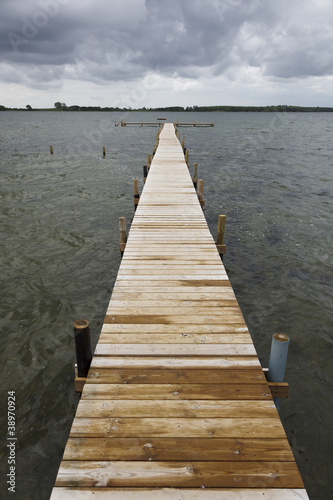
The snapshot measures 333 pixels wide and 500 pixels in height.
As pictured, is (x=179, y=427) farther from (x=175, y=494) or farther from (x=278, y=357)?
(x=278, y=357)

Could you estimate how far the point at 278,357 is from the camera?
3.85 m

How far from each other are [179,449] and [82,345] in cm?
163

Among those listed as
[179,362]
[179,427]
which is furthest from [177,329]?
[179,427]

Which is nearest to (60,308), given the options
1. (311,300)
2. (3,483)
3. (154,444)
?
(3,483)

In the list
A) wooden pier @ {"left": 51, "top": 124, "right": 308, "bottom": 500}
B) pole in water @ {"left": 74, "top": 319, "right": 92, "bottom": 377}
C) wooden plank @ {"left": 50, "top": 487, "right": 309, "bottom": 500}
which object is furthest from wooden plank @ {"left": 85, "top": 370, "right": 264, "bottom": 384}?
wooden plank @ {"left": 50, "top": 487, "right": 309, "bottom": 500}

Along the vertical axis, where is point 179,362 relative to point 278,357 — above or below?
below

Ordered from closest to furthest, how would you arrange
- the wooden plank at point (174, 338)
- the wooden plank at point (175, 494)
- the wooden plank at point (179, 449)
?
1. the wooden plank at point (175, 494)
2. the wooden plank at point (179, 449)
3. the wooden plank at point (174, 338)

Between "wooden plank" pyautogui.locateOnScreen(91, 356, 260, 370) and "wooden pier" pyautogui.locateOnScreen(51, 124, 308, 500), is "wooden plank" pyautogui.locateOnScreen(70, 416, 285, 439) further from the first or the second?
"wooden plank" pyautogui.locateOnScreen(91, 356, 260, 370)

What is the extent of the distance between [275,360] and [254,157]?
31224 millimetres

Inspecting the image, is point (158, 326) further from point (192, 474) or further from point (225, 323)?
point (192, 474)

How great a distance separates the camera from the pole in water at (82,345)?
12.3ft

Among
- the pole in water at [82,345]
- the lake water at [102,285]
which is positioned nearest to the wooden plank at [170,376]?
the pole in water at [82,345]

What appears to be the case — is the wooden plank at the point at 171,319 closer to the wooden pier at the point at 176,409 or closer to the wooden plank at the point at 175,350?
the wooden pier at the point at 176,409

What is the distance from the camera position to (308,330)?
722cm
